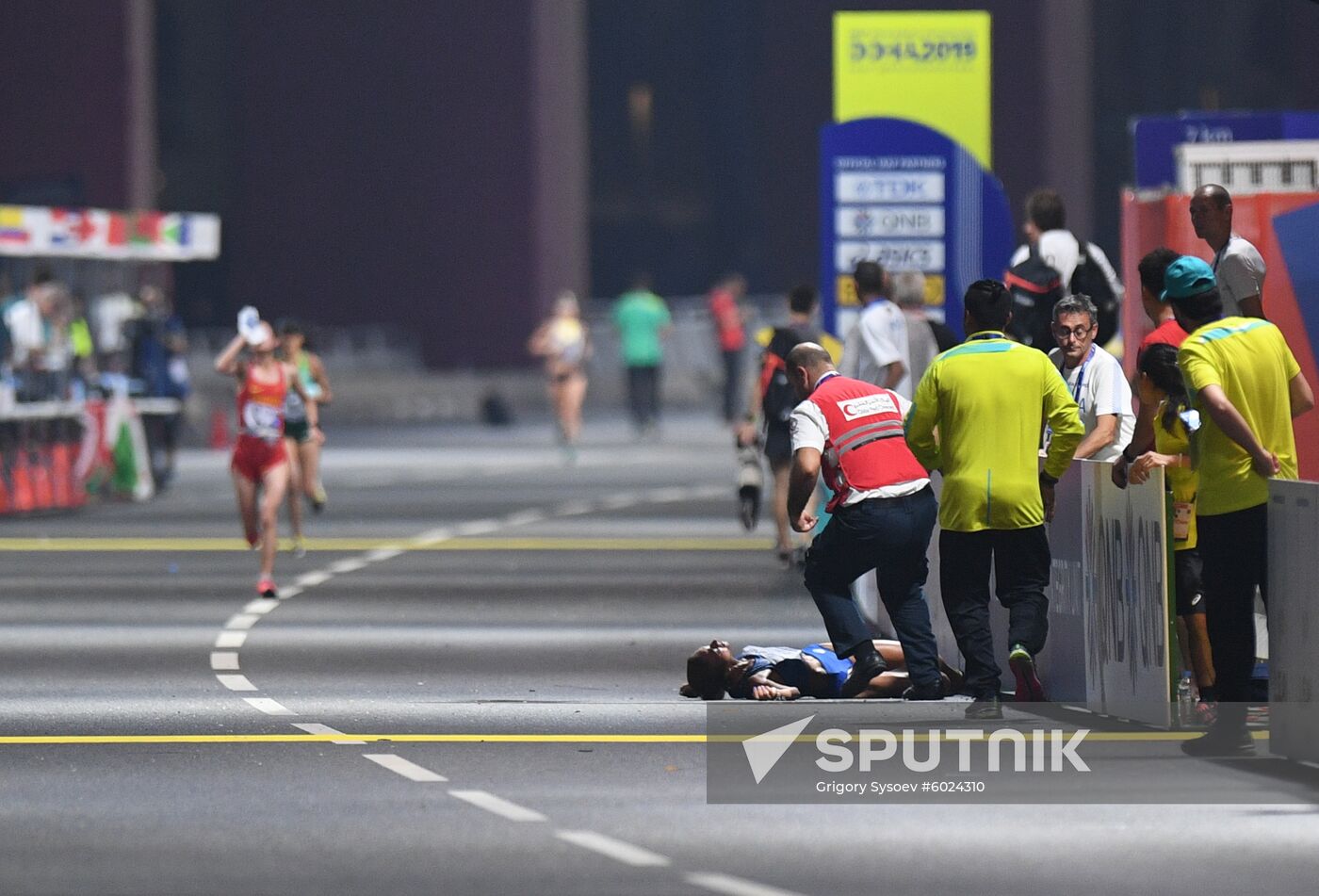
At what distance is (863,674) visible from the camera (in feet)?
40.5

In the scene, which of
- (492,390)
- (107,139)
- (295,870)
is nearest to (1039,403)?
(295,870)

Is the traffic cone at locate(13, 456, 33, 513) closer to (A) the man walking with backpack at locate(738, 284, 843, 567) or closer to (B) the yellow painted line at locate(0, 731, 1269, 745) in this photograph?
(A) the man walking with backpack at locate(738, 284, 843, 567)

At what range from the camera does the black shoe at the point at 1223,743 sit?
10859 millimetres

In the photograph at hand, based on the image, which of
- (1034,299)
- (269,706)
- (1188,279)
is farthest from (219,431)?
(1188,279)

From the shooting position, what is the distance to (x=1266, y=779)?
1028cm

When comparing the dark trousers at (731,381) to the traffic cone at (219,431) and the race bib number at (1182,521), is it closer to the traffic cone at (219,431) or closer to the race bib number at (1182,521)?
the traffic cone at (219,431)

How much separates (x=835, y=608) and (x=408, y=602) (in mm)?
5605

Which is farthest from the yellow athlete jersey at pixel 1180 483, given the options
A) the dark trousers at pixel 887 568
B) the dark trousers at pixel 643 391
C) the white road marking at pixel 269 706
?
the dark trousers at pixel 643 391

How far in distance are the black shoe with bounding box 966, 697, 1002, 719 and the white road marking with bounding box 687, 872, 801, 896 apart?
3.31 m

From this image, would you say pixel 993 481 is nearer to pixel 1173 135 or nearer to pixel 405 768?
pixel 405 768

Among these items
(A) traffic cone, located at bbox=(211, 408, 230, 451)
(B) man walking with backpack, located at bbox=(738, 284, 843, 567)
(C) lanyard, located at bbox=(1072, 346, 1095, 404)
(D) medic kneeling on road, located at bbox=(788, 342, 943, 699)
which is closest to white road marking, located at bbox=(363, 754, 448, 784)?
(D) medic kneeling on road, located at bbox=(788, 342, 943, 699)

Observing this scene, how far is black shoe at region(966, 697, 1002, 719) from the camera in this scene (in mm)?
11680

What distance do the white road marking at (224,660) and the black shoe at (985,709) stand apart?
4.18 metres

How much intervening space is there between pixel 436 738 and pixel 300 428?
10107 mm
